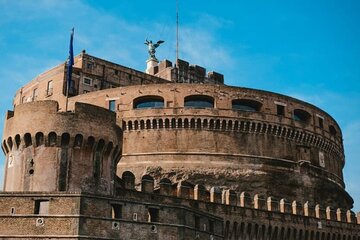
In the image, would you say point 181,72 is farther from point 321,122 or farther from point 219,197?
point 219,197

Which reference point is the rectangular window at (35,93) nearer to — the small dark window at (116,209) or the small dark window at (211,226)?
the small dark window at (211,226)

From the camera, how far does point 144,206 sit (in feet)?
80.3

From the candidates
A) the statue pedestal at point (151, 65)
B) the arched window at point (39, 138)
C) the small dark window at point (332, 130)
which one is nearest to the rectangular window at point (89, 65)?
the statue pedestal at point (151, 65)

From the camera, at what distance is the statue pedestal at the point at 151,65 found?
60.2 metres

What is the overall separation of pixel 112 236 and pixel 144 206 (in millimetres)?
1902

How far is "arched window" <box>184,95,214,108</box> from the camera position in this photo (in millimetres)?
43656

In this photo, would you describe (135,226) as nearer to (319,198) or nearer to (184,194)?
(184,194)

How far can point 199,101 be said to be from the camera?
4397cm

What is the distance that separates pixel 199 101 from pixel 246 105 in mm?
3799

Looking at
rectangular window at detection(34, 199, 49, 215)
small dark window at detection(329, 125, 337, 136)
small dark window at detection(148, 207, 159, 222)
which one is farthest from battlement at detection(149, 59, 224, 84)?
rectangular window at detection(34, 199, 49, 215)

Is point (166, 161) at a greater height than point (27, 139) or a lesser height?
greater

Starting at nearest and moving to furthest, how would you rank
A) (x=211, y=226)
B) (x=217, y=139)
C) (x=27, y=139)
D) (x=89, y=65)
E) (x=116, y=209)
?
1. (x=116, y=209)
2. (x=27, y=139)
3. (x=211, y=226)
4. (x=217, y=139)
5. (x=89, y=65)

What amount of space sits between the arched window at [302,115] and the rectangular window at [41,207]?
91.1 ft

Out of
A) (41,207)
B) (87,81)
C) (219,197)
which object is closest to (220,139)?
(219,197)
